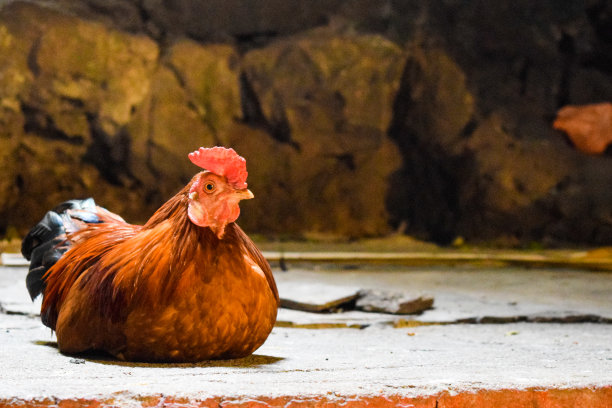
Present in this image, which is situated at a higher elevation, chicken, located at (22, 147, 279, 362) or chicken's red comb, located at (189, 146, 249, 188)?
chicken's red comb, located at (189, 146, 249, 188)

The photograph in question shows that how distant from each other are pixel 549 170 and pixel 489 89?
120 centimetres

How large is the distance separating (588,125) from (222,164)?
7.08 metres

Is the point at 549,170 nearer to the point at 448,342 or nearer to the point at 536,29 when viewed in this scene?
the point at 536,29

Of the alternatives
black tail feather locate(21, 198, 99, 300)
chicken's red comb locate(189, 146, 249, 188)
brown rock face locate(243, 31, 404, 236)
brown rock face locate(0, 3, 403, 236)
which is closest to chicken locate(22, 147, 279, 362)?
chicken's red comb locate(189, 146, 249, 188)

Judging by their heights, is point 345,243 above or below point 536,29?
below

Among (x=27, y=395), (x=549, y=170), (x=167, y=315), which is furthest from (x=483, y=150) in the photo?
(x=27, y=395)

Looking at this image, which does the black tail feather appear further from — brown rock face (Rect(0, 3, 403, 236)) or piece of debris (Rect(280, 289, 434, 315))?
brown rock face (Rect(0, 3, 403, 236))

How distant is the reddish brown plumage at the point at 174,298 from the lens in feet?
8.11

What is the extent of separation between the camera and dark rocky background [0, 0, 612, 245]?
8.27 metres

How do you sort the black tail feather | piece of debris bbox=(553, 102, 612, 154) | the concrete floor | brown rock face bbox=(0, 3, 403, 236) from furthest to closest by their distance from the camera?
1. piece of debris bbox=(553, 102, 612, 154)
2. brown rock face bbox=(0, 3, 403, 236)
3. the black tail feather
4. the concrete floor

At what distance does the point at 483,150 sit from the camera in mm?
Answer: 8469

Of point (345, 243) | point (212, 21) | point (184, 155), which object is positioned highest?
point (212, 21)

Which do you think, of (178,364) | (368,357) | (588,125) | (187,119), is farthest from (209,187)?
(588,125)

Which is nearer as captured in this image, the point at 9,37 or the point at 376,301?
the point at 376,301
